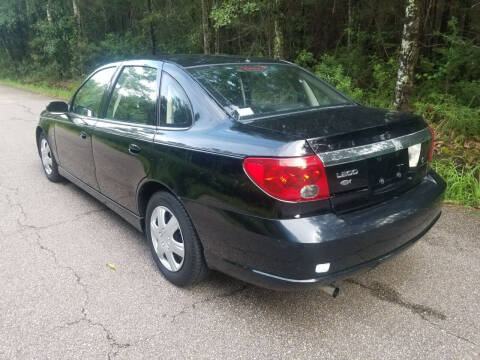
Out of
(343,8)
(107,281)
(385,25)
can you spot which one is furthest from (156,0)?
(107,281)

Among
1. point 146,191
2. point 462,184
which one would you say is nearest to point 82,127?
point 146,191

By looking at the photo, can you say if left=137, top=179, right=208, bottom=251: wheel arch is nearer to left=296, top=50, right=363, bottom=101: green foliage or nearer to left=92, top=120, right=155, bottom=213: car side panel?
left=92, top=120, right=155, bottom=213: car side panel

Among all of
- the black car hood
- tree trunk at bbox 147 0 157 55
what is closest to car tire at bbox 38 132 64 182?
the black car hood

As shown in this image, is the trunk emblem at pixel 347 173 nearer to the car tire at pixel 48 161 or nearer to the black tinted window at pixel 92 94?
the black tinted window at pixel 92 94

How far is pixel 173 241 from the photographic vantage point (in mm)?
2854

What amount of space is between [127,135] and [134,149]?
7.2 inches

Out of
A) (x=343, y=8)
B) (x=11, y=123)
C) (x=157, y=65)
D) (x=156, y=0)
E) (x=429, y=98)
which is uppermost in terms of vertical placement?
(x=156, y=0)

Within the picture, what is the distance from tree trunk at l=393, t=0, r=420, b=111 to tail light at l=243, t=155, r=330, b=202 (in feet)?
18.2

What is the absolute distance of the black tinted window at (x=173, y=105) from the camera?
2754 mm

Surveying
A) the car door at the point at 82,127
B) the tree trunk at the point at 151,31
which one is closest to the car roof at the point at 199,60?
the car door at the point at 82,127

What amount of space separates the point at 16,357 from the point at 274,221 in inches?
66.2

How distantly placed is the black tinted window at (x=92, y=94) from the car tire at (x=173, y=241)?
1.45 meters

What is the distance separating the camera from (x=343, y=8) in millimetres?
12141

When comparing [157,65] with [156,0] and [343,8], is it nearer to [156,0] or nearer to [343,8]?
[343,8]
